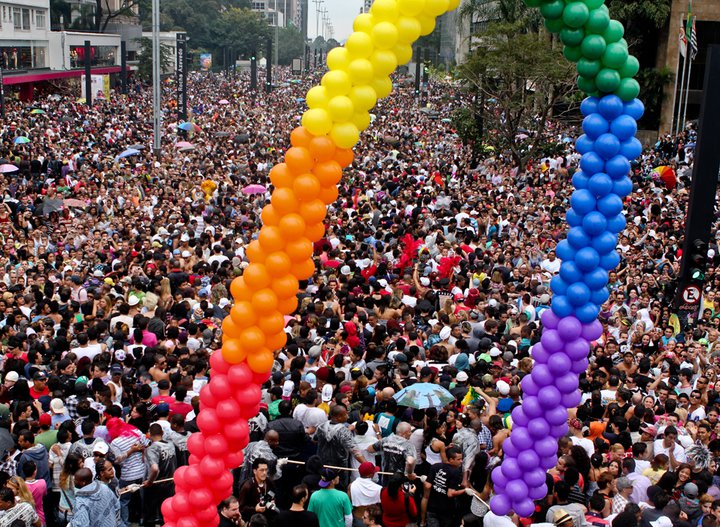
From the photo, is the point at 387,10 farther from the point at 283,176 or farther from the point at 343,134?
the point at 283,176

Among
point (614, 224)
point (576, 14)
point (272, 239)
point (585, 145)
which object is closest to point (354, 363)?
point (272, 239)

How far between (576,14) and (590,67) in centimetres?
47

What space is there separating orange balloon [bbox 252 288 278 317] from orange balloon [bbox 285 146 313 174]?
38.2 inches

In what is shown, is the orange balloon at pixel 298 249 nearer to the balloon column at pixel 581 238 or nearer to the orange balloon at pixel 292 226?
the orange balloon at pixel 292 226

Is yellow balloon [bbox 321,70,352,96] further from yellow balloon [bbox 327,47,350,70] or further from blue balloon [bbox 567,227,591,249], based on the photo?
blue balloon [bbox 567,227,591,249]

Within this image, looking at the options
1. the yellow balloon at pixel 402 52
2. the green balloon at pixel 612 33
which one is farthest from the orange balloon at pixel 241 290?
the green balloon at pixel 612 33

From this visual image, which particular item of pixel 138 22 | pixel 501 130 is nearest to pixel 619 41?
pixel 501 130

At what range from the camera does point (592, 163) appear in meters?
7.39

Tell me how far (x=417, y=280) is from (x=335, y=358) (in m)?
4.48

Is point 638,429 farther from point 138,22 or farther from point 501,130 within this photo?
point 138,22

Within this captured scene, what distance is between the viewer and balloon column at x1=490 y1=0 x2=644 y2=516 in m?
7.28

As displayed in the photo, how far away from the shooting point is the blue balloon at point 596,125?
24.2 ft

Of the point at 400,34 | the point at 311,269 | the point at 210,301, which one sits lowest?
the point at 210,301

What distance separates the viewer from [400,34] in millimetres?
6965
